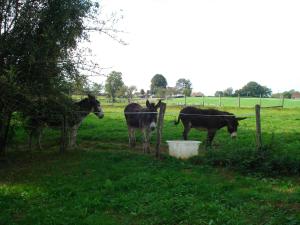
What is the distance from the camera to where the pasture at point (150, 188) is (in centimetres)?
587

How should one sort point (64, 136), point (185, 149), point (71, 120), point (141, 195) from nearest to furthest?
point (141, 195)
point (185, 149)
point (64, 136)
point (71, 120)

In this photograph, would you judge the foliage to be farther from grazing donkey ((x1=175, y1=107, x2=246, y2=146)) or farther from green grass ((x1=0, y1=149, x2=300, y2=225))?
green grass ((x1=0, y1=149, x2=300, y2=225))

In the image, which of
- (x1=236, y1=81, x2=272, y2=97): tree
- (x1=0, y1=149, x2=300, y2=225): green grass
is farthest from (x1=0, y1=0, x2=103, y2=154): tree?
(x1=236, y1=81, x2=272, y2=97): tree

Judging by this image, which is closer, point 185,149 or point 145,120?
point 185,149

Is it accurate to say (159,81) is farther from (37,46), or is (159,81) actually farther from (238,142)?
(37,46)

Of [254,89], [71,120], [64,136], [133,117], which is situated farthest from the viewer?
[254,89]

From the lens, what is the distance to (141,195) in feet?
22.6

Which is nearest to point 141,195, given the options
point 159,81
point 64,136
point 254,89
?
point 64,136

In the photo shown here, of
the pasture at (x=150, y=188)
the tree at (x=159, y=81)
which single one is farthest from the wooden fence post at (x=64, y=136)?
the tree at (x=159, y=81)

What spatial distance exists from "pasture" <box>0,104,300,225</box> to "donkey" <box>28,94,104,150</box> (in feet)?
3.23

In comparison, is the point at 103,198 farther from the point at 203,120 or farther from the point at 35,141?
the point at 35,141

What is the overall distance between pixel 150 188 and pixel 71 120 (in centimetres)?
535

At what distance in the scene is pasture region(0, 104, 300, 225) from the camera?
5.87m

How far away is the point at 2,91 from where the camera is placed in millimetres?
8000
